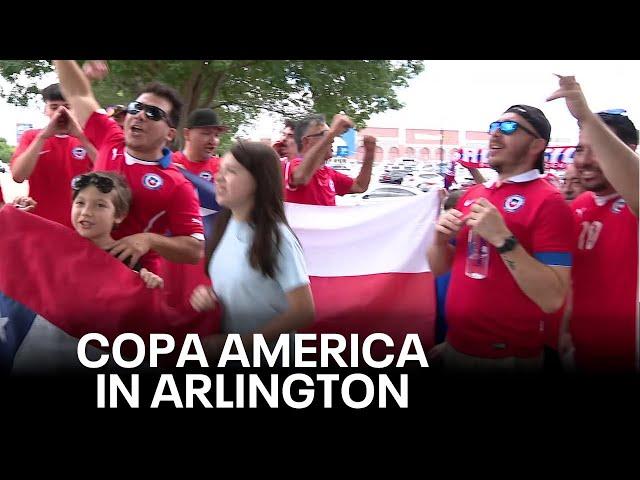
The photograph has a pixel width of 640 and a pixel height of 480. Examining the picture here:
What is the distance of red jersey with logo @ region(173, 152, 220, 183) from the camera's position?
2.40 meters

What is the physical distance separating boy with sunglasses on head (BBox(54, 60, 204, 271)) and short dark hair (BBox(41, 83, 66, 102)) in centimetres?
3

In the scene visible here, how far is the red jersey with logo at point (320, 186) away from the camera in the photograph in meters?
2.47

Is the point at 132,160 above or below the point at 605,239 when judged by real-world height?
above

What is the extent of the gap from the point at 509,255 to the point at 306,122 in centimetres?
91

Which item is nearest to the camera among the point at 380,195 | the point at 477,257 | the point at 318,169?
the point at 477,257

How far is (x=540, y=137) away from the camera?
7.22 feet

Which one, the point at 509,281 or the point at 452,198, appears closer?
the point at 509,281

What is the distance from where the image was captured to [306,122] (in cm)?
240

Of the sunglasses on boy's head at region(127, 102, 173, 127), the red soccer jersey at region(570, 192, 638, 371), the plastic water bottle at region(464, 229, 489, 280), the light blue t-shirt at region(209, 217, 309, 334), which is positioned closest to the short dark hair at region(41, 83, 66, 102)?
the sunglasses on boy's head at region(127, 102, 173, 127)

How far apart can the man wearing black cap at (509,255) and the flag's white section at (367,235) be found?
0.42ft

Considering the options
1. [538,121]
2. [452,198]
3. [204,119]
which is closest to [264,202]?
[204,119]

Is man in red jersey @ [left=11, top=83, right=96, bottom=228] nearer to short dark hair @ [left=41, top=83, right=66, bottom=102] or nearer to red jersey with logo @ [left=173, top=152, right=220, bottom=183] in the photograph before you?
short dark hair @ [left=41, top=83, right=66, bottom=102]

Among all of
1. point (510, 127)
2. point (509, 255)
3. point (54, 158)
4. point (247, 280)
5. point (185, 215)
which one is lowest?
point (247, 280)

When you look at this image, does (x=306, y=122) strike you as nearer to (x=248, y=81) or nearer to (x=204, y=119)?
(x=248, y=81)
